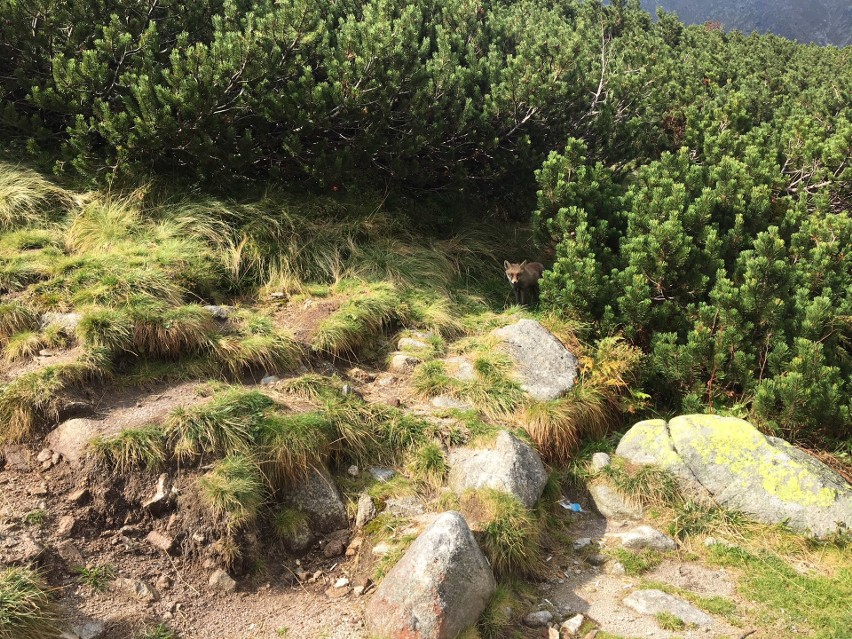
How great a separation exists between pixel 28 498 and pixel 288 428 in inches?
72.6

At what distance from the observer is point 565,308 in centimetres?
800

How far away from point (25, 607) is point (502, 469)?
3420 mm

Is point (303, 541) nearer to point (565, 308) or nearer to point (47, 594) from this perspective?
point (47, 594)

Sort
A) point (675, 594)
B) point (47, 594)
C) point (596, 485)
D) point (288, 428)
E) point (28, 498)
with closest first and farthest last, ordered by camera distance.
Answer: point (47, 594) < point (28, 498) < point (675, 594) < point (288, 428) < point (596, 485)

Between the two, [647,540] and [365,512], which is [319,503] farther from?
[647,540]

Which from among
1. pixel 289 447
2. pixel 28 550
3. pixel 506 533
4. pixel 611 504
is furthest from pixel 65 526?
pixel 611 504

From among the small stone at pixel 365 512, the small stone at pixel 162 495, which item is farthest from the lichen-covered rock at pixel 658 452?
the small stone at pixel 162 495

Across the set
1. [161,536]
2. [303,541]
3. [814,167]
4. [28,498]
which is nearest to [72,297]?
[28,498]

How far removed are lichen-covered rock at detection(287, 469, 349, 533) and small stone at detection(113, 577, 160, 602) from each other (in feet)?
3.97

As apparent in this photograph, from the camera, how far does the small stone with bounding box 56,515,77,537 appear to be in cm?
462

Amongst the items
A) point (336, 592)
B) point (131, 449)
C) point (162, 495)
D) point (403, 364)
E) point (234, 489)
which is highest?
point (403, 364)

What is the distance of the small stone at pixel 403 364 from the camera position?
23.4 feet

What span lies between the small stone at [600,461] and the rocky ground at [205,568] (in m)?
0.80

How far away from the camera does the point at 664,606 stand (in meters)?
4.96
